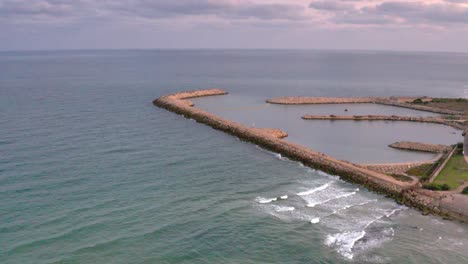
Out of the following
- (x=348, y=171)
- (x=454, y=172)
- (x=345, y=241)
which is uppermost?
(x=454, y=172)

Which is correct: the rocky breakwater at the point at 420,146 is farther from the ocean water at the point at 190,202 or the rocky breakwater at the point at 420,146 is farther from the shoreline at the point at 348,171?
the shoreline at the point at 348,171

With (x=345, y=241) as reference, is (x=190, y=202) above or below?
above

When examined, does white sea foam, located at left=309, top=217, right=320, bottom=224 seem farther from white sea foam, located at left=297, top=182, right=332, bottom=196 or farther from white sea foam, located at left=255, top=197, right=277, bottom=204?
white sea foam, located at left=297, top=182, right=332, bottom=196

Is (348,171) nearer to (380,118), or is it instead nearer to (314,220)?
(314,220)

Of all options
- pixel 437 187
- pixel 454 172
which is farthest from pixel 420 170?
pixel 437 187

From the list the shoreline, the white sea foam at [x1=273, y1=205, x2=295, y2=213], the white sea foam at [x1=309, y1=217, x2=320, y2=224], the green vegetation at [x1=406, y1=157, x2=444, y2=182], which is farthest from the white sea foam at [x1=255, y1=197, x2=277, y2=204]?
the green vegetation at [x1=406, y1=157, x2=444, y2=182]
